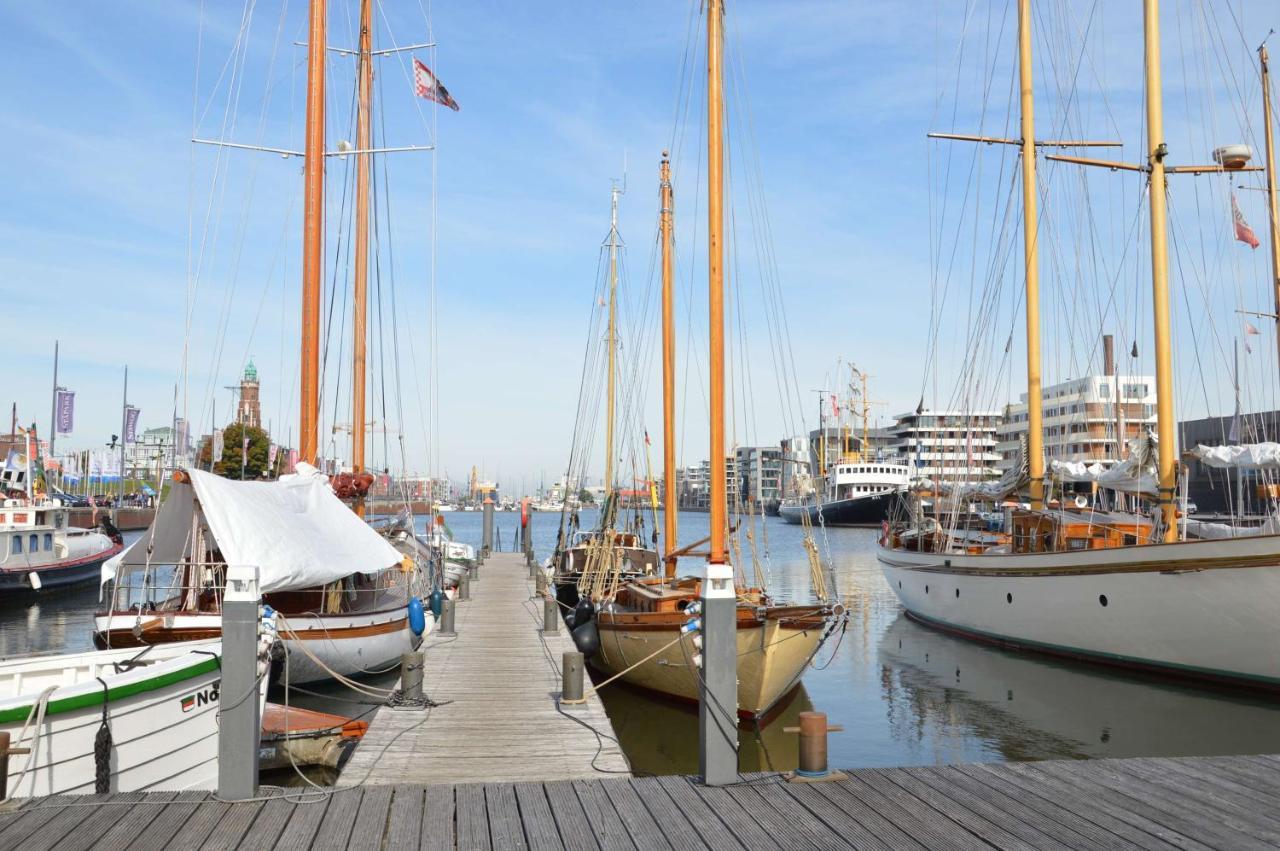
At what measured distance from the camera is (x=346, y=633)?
1788 centimetres

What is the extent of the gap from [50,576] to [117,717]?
38463mm

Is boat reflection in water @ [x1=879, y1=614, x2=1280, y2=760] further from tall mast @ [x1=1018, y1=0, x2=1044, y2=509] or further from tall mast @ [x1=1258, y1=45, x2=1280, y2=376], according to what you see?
tall mast @ [x1=1258, y1=45, x2=1280, y2=376]

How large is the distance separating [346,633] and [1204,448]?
18.8 metres

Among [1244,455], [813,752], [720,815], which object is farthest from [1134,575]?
[720,815]

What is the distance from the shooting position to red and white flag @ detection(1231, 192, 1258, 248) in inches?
1034

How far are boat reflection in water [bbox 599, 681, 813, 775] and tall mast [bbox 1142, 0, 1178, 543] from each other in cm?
945

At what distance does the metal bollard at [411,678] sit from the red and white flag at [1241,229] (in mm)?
24688

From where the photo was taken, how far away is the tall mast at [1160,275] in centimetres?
2080

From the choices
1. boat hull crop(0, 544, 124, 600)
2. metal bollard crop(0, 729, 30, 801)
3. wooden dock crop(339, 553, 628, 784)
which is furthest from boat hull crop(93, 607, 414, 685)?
boat hull crop(0, 544, 124, 600)

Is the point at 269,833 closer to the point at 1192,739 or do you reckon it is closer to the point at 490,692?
the point at 490,692

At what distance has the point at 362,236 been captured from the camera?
30141mm

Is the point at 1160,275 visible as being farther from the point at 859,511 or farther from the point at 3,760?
the point at 859,511

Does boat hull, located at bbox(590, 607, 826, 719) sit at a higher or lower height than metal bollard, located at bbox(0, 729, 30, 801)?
lower

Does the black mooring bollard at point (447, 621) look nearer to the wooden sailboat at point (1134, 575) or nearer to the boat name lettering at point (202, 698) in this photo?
the boat name lettering at point (202, 698)
